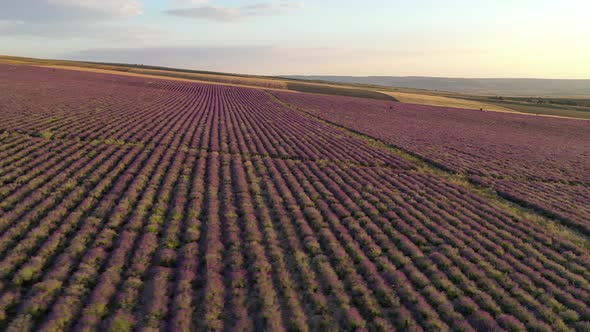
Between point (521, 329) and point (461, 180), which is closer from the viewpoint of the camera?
point (521, 329)

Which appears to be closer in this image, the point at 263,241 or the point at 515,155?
the point at 263,241

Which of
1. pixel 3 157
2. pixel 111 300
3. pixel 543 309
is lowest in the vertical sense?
pixel 543 309

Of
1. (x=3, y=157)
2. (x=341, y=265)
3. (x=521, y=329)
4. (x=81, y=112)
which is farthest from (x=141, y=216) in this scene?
(x=81, y=112)

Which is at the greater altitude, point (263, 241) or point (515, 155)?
point (515, 155)

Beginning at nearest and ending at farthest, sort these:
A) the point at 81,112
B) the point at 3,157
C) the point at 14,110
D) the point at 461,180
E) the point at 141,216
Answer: the point at 141,216 < the point at 3,157 < the point at 461,180 < the point at 14,110 < the point at 81,112

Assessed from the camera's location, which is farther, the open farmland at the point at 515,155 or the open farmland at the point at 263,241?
the open farmland at the point at 515,155

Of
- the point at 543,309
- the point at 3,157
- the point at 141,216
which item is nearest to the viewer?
the point at 543,309

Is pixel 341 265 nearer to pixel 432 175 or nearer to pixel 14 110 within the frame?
pixel 432 175

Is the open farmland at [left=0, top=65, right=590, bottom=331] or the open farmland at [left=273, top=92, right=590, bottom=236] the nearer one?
the open farmland at [left=0, top=65, right=590, bottom=331]
